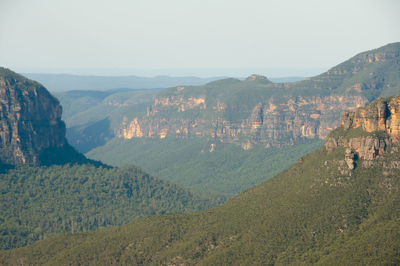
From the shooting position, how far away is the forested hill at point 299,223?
4589 inches

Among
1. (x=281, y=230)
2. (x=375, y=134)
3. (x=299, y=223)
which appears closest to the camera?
(x=299, y=223)

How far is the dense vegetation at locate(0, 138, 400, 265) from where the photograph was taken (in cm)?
11469

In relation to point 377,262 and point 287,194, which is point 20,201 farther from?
point 377,262

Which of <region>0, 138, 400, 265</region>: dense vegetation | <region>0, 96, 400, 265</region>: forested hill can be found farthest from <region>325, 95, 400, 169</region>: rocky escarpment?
<region>0, 138, 400, 265</region>: dense vegetation

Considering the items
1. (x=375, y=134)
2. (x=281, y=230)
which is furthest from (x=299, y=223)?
(x=375, y=134)

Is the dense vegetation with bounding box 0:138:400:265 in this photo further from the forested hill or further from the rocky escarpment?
the rocky escarpment

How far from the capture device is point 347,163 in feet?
427

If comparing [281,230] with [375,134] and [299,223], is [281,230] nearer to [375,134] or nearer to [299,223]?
[299,223]

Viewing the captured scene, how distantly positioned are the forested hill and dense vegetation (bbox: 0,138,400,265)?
0.68 ft

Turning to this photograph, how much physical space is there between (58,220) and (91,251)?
59.7 metres

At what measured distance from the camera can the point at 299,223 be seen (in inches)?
4847

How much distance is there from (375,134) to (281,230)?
29.5 metres

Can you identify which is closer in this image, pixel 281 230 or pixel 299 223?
pixel 299 223

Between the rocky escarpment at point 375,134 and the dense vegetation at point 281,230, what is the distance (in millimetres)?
2182
